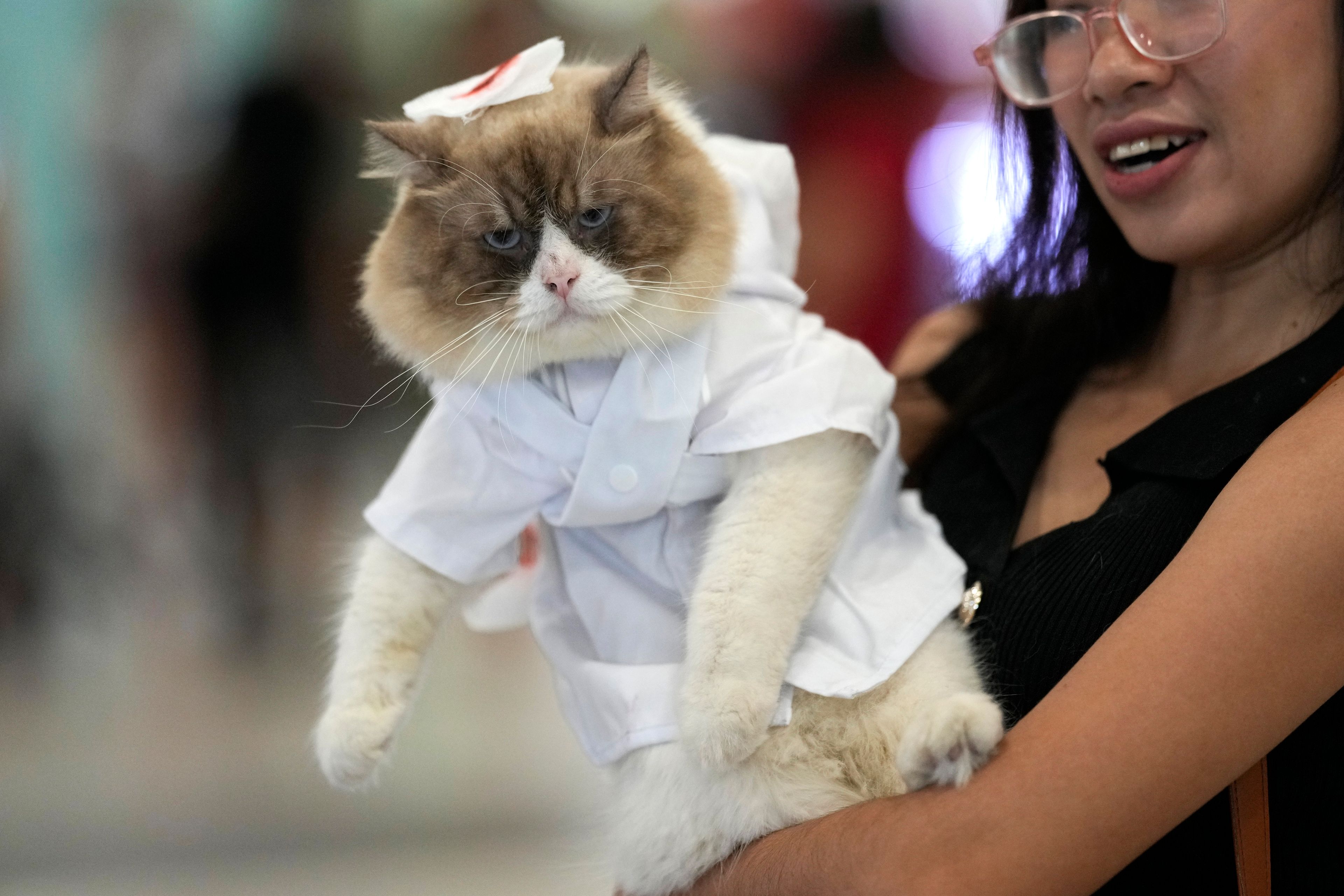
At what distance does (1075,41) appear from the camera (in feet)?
3.77

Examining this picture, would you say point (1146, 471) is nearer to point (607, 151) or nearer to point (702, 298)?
point (702, 298)

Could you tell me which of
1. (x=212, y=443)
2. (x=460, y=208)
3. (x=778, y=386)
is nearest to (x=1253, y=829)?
(x=778, y=386)

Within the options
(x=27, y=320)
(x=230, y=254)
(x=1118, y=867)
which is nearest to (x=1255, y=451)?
(x=1118, y=867)

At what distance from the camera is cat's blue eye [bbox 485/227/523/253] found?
1043 mm

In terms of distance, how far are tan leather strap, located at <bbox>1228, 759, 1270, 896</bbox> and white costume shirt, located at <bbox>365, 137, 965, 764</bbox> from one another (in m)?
0.31

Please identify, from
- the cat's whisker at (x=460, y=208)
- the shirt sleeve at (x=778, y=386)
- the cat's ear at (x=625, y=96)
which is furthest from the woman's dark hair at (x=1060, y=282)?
the cat's whisker at (x=460, y=208)

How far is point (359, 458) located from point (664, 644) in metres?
1.64

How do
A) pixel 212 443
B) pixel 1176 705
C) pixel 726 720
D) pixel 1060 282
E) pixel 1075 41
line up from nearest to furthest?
pixel 1176 705 → pixel 726 720 → pixel 1075 41 → pixel 1060 282 → pixel 212 443

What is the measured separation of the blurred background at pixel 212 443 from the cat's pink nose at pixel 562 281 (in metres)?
1.21

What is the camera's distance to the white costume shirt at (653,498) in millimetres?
1045

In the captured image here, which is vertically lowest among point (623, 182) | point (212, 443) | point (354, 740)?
point (212, 443)

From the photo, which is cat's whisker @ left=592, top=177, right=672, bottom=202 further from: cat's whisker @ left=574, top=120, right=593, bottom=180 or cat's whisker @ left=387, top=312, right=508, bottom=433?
cat's whisker @ left=387, top=312, right=508, bottom=433

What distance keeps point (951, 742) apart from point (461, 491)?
56 centimetres

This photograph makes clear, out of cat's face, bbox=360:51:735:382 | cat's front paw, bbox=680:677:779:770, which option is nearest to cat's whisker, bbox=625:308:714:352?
cat's face, bbox=360:51:735:382
